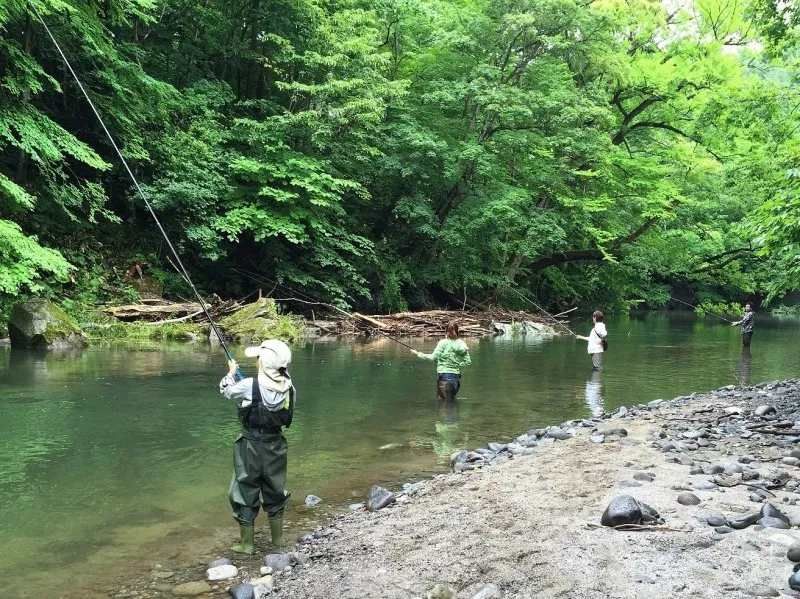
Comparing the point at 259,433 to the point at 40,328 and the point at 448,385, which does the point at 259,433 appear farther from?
the point at 40,328

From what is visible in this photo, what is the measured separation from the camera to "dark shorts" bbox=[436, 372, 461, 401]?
36.3 ft

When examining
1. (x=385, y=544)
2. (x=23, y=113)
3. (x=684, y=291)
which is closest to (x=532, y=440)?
(x=385, y=544)

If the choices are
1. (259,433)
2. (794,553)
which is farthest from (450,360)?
(794,553)

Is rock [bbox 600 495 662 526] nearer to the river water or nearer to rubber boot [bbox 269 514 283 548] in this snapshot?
rubber boot [bbox 269 514 283 548]

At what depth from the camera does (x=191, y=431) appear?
862cm

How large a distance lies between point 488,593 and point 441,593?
0.87 feet

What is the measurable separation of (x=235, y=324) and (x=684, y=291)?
143ft

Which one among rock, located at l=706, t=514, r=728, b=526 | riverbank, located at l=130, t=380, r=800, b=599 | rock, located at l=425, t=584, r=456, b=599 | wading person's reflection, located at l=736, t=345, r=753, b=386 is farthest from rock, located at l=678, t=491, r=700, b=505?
wading person's reflection, located at l=736, t=345, r=753, b=386

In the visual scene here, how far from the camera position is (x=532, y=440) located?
26.7 ft

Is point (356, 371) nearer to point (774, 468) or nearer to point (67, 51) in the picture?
point (774, 468)

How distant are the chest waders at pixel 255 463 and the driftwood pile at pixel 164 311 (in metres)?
14.5

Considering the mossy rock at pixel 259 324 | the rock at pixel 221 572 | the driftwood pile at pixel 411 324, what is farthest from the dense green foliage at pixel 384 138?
the rock at pixel 221 572

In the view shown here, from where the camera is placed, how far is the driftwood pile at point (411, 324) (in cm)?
2197

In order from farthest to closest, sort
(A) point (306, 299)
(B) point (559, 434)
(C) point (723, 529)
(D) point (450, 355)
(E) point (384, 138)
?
(E) point (384, 138), (A) point (306, 299), (D) point (450, 355), (B) point (559, 434), (C) point (723, 529)
